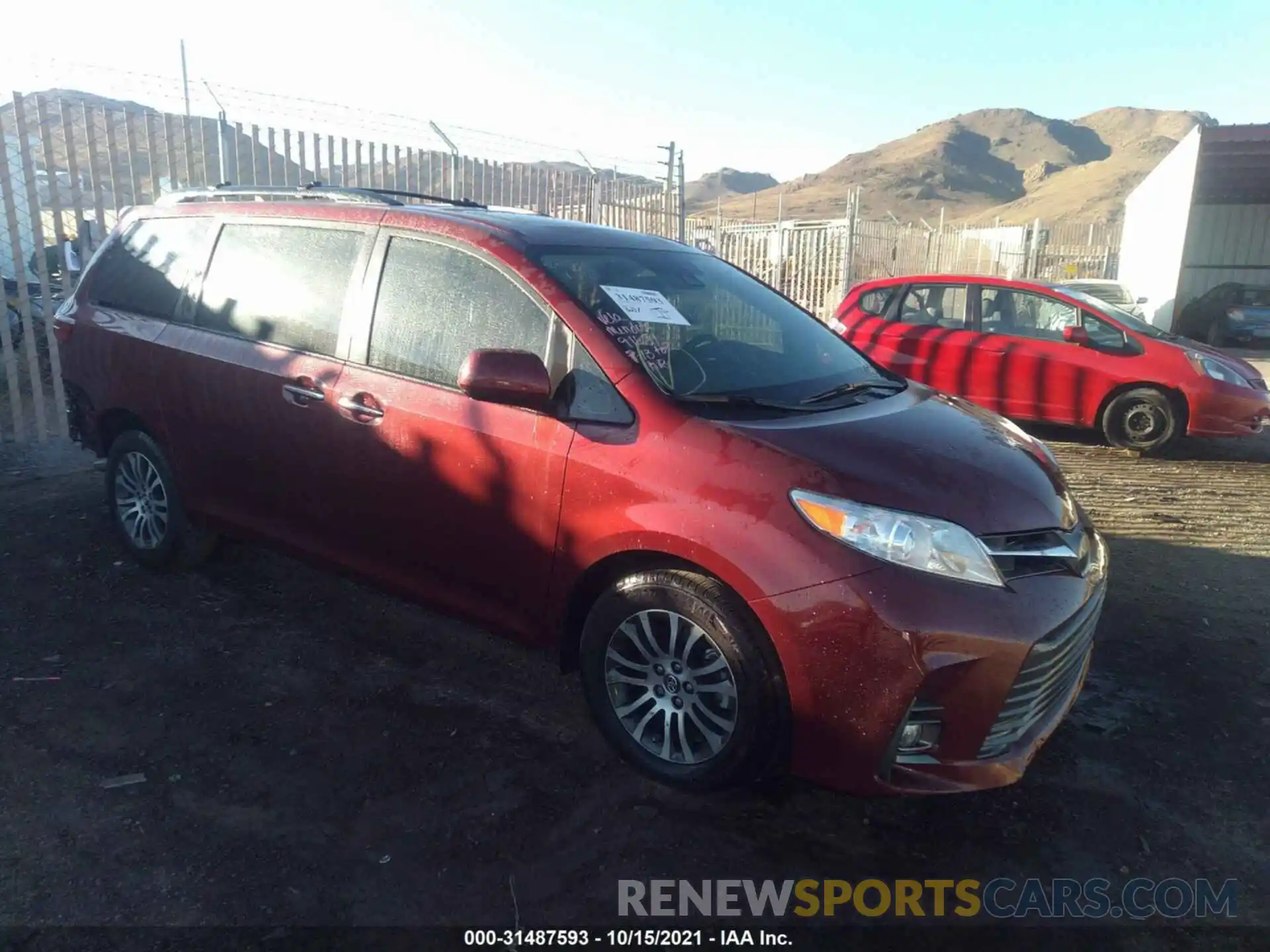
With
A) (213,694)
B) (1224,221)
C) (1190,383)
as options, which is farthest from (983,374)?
(1224,221)

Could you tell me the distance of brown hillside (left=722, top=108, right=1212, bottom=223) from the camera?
7375 cm

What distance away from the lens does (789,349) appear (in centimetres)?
363

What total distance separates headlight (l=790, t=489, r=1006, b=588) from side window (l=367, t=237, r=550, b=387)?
1154mm

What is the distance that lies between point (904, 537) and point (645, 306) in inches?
51.7

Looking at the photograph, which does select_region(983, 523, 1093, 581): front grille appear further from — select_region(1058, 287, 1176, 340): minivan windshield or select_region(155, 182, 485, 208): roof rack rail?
select_region(1058, 287, 1176, 340): minivan windshield

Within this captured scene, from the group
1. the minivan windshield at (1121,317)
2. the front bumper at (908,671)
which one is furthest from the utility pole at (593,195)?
the front bumper at (908,671)

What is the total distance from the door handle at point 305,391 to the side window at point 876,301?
6.90 metres

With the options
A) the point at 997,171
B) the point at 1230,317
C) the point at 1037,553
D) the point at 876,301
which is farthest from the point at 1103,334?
the point at 997,171

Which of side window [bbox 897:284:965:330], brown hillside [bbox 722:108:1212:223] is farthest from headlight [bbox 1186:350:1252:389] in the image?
brown hillside [bbox 722:108:1212:223]

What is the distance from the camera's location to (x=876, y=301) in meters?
9.30

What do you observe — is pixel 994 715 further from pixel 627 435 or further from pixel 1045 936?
pixel 627 435

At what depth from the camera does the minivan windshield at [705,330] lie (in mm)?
3104

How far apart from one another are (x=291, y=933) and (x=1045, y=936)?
79.9 inches

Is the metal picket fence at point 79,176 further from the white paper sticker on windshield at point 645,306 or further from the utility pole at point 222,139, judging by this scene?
the white paper sticker on windshield at point 645,306
